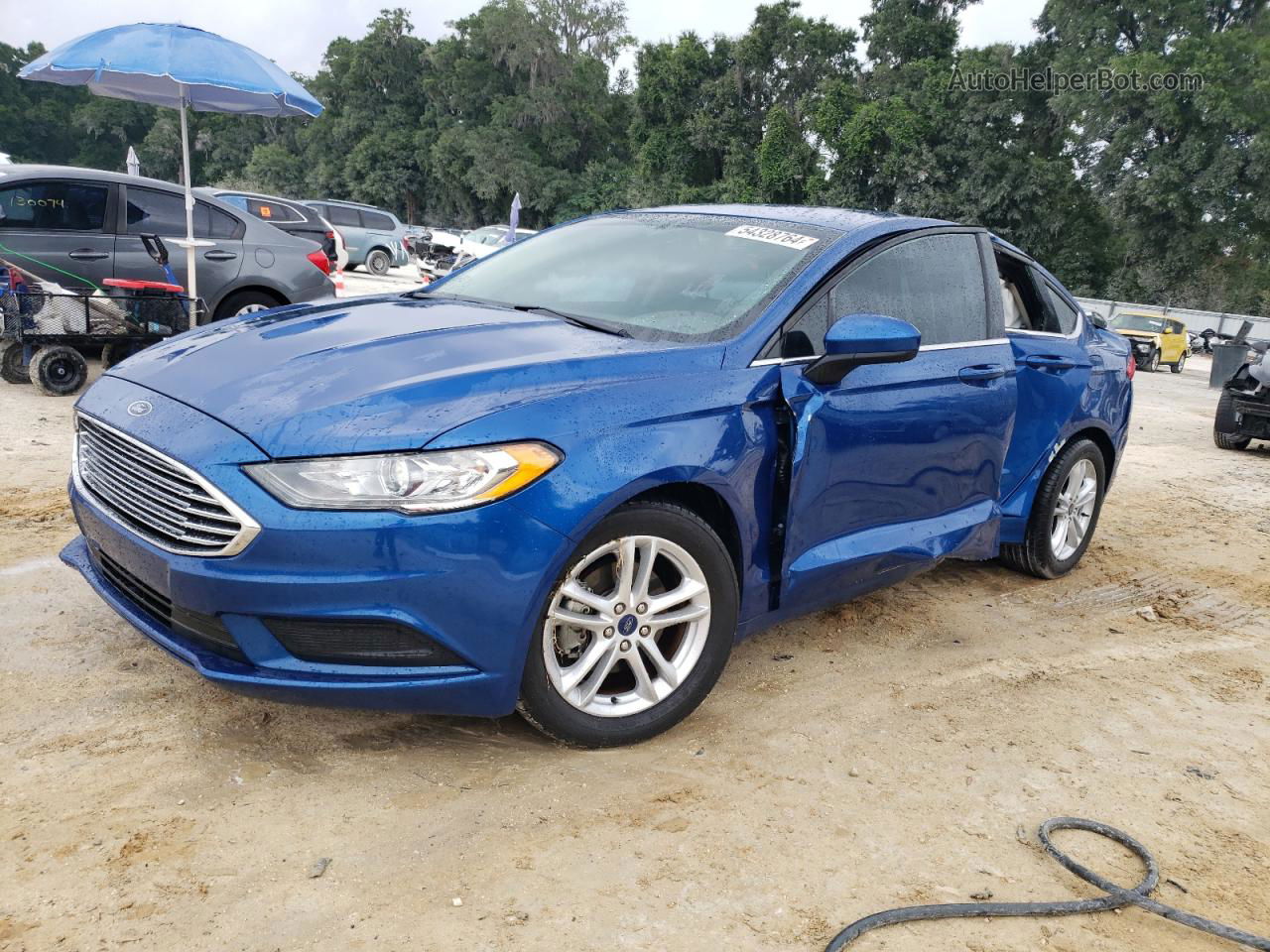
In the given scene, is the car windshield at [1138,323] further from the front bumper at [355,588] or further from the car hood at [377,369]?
the front bumper at [355,588]

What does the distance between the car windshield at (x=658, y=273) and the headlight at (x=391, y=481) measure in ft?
2.91

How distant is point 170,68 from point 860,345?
6938 millimetres

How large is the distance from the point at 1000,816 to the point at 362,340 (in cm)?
223

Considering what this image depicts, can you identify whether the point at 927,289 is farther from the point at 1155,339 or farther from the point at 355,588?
the point at 1155,339

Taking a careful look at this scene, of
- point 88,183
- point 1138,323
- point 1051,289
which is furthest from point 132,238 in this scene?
point 1138,323

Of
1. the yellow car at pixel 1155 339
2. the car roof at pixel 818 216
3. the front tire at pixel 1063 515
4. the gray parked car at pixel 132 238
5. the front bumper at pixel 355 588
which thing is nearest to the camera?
the front bumper at pixel 355 588

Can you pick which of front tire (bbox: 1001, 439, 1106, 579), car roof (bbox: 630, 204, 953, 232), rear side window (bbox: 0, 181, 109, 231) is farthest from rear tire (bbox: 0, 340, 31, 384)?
front tire (bbox: 1001, 439, 1106, 579)

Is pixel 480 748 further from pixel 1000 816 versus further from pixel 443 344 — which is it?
pixel 1000 816

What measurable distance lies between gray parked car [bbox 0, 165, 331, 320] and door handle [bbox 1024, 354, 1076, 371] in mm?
6355

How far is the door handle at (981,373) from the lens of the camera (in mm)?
3807

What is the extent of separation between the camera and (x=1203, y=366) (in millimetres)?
26703

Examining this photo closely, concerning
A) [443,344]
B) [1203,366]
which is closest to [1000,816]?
[443,344]

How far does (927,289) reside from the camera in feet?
12.6
